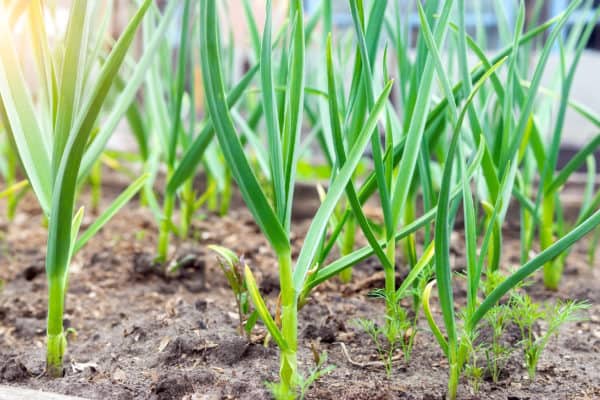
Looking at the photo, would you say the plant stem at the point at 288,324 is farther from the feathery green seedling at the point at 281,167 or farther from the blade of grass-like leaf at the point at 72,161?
the blade of grass-like leaf at the point at 72,161

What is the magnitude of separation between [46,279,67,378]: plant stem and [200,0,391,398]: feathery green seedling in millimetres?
260

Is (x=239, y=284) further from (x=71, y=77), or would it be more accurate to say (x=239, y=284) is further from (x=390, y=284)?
(x=71, y=77)

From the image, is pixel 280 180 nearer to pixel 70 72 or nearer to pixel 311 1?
pixel 70 72

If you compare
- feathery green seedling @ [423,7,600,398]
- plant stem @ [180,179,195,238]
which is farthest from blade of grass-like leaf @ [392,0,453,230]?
plant stem @ [180,179,195,238]

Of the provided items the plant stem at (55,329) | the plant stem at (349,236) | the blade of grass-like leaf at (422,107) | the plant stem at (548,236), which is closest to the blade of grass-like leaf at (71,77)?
the plant stem at (55,329)

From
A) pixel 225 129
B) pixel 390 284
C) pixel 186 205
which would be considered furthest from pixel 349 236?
pixel 225 129

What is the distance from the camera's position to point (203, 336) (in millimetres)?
978

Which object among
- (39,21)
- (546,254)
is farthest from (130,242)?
(546,254)

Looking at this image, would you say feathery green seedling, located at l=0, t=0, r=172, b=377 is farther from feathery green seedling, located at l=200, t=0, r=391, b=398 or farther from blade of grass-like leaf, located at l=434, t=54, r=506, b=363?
blade of grass-like leaf, located at l=434, t=54, r=506, b=363

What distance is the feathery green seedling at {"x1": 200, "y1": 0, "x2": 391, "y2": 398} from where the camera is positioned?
734 millimetres

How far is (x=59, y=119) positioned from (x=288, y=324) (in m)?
0.35

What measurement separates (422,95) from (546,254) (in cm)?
23

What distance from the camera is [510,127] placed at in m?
1.00

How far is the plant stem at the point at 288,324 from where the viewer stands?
0.77m
